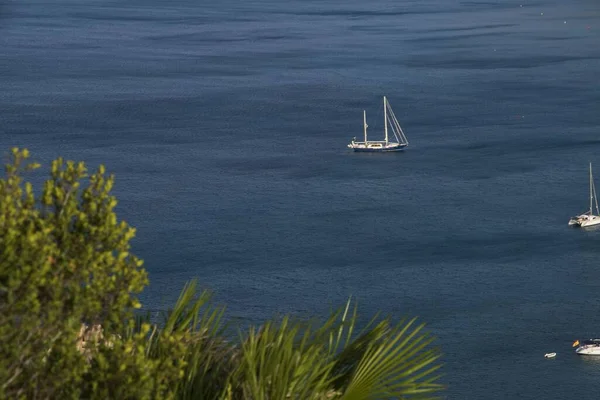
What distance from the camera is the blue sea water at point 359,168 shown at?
108 feet

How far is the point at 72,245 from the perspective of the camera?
14.6 feet

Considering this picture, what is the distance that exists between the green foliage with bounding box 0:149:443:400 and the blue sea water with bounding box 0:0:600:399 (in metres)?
20.4

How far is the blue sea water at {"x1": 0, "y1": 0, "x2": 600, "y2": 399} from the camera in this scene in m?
33.0

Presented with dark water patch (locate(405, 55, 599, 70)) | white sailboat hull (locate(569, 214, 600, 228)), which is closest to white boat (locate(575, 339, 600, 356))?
white sailboat hull (locate(569, 214, 600, 228))

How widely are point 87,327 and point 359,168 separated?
4520cm

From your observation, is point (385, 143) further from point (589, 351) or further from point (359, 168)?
point (589, 351)

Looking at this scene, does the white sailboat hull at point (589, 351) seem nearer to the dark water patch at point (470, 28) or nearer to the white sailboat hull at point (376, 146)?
the white sailboat hull at point (376, 146)

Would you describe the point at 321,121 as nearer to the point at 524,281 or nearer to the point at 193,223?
the point at 193,223

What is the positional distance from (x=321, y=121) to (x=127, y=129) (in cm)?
1003

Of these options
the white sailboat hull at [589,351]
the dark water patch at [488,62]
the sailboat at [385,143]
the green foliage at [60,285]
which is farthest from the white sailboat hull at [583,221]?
the green foliage at [60,285]

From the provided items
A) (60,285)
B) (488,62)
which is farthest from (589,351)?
(488,62)

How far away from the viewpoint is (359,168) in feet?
163

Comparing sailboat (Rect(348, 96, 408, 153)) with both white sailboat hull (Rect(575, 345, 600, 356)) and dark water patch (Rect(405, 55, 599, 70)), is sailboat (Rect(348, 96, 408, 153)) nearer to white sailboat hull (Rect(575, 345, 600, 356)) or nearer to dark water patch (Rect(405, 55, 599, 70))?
dark water patch (Rect(405, 55, 599, 70))

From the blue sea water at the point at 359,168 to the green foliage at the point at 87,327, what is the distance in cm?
2038
